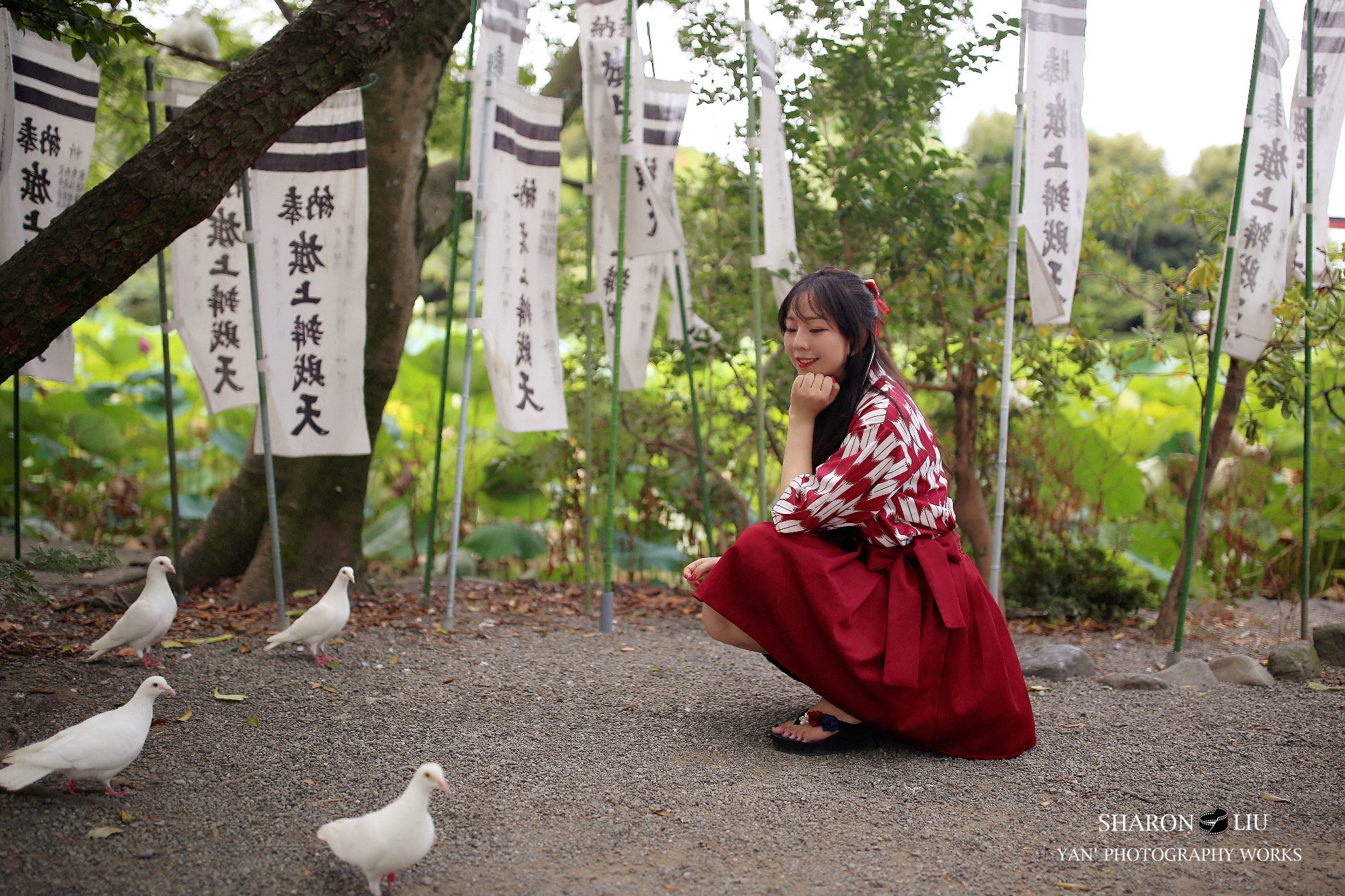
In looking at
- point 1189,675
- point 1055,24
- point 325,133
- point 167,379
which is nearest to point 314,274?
point 325,133

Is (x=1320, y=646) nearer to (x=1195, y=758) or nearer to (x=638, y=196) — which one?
(x=1195, y=758)

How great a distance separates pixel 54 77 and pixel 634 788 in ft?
11.2

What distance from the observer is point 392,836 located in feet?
6.11

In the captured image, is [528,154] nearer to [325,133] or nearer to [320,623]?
[325,133]

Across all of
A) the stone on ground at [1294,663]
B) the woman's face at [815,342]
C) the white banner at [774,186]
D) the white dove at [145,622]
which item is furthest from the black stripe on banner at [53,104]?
the stone on ground at [1294,663]

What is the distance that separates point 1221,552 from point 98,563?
19.8 feet

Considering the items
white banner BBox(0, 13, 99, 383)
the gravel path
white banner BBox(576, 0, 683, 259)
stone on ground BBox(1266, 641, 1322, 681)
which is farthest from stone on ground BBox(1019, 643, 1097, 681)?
white banner BBox(0, 13, 99, 383)


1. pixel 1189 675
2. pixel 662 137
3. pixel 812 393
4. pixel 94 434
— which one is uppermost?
pixel 662 137

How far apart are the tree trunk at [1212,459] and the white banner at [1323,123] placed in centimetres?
53

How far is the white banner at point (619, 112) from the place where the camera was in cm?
426

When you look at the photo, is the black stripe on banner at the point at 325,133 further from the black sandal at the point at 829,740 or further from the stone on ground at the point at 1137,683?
the stone on ground at the point at 1137,683

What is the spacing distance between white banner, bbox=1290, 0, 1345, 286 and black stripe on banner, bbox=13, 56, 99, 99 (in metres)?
4.89

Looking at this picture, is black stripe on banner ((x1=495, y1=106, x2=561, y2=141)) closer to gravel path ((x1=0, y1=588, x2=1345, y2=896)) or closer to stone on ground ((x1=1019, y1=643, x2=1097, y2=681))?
gravel path ((x1=0, y1=588, x2=1345, y2=896))

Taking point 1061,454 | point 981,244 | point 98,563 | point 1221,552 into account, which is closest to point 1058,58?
point 981,244
